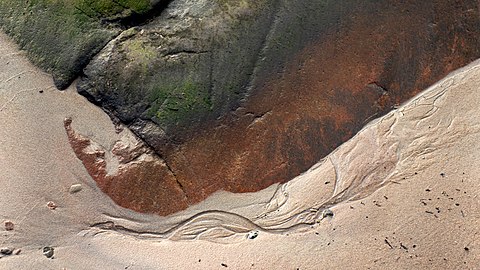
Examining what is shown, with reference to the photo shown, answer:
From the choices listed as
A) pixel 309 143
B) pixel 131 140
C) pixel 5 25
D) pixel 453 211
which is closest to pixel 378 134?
pixel 309 143

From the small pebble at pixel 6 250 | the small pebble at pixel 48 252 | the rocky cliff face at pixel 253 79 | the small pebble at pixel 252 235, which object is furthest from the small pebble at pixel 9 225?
the small pebble at pixel 252 235

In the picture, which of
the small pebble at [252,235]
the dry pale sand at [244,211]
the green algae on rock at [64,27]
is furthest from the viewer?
the small pebble at [252,235]

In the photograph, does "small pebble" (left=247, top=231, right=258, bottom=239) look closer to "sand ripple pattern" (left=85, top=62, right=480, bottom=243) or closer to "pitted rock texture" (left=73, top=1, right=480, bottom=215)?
"sand ripple pattern" (left=85, top=62, right=480, bottom=243)

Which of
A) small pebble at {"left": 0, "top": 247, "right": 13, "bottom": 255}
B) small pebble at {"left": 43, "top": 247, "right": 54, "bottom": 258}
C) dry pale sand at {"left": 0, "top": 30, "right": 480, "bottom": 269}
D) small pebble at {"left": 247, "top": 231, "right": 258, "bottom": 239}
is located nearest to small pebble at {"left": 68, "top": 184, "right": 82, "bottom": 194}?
dry pale sand at {"left": 0, "top": 30, "right": 480, "bottom": 269}

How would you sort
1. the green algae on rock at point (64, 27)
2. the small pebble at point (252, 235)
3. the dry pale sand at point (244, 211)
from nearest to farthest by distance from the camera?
1. the green algae on rock at point (64, 27)
2. the dry pale sand at point (244, 211)
3. the small pebble at point (252, 235)

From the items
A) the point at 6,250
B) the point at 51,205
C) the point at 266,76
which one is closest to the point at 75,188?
the point at 51,205

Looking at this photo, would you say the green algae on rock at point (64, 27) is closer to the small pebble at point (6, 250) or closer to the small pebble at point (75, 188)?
the small pebble at point (75, 188)
